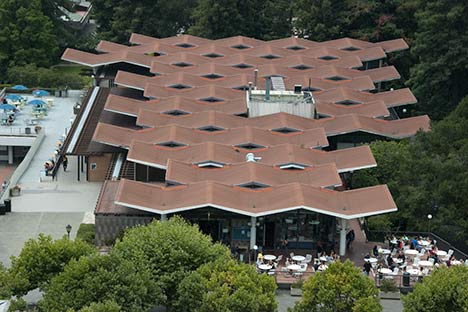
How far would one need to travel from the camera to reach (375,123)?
212ft

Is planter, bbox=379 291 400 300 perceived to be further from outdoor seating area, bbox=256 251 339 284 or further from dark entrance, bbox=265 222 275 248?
dark entrance, bbox=265 222 275 248

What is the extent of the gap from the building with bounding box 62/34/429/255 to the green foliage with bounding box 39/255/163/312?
10276mm

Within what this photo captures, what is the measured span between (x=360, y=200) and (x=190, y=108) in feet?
65.1

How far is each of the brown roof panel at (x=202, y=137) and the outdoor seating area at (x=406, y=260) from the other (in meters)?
10.4

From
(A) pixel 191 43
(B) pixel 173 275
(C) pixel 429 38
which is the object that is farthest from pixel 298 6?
(B) pixel 173 275

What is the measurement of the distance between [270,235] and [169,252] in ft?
35.9

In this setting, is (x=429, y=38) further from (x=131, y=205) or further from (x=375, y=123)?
(x=131, y=205)

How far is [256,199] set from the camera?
1901 inches

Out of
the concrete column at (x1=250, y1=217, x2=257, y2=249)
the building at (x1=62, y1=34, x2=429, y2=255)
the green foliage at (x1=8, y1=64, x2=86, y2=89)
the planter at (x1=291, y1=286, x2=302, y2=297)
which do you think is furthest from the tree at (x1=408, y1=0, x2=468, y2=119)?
the planter at (x1=291, y1=286, x2=302, y2=297)

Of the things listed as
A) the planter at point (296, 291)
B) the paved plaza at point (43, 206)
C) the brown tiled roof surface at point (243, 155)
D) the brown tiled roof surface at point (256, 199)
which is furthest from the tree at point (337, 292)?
the paved plaza at point (43, 206)

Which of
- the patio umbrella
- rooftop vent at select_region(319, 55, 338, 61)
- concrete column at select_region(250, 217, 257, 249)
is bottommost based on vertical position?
the patio umbrella

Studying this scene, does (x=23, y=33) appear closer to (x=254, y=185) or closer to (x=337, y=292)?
(x=254, y=185)

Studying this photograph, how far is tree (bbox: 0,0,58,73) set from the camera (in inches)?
3585

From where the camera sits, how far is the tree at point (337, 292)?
36.2 m
